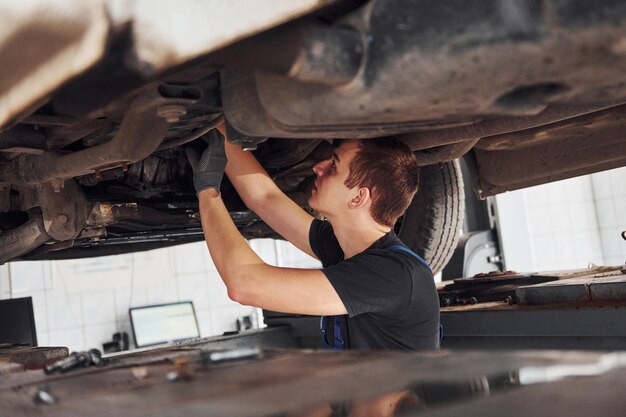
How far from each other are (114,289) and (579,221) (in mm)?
4678

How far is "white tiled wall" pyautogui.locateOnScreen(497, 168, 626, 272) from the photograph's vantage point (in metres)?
7.16

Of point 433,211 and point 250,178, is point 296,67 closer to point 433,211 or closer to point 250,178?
point 250,178

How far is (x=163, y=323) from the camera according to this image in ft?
19.8

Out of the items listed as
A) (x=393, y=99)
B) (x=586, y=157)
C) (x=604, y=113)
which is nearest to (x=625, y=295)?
(x=586, y=157)

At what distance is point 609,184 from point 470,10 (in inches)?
273

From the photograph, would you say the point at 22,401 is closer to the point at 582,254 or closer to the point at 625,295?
the point at 625,295

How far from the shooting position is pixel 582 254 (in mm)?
7309

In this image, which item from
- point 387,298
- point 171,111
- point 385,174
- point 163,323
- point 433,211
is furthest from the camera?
point 163,323

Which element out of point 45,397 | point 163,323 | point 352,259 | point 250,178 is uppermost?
point 250,178

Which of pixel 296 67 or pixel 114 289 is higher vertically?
pixel 296 67

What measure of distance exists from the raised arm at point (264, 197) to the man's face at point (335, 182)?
0.22 metres

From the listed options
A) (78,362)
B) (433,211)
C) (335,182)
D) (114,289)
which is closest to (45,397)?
(78,362)

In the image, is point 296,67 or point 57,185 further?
point 57,185

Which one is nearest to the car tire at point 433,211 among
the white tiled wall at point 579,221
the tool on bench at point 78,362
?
the tool on bench at point 78,362
